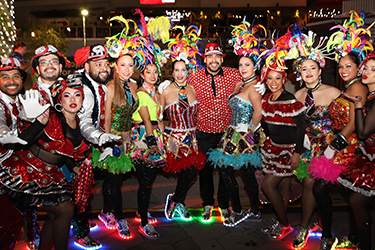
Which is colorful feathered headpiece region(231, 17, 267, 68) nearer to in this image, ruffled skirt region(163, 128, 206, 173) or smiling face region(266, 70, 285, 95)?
smiling face region(266, 70, 285, 95)

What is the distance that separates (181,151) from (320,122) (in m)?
1.81

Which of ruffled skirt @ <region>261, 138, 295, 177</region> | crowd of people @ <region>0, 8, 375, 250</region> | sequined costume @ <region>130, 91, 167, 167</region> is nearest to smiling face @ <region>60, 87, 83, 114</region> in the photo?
crowd of people @ <region>0, 8, 375, 250</region>

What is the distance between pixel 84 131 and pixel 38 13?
24.7m

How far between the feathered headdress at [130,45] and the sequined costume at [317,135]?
226cm

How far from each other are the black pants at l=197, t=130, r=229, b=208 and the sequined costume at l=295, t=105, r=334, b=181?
3.89 ft

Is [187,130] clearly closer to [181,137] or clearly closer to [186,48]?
[181,137]

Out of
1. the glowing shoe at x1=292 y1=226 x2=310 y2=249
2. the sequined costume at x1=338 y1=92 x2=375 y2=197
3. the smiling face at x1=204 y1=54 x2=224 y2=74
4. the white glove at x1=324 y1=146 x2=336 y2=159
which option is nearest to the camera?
the sequined costume at x1=338 y1=92 x2=375 y2=197

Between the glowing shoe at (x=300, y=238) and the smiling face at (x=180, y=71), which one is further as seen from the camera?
the smiling face at (x=180, y=71)

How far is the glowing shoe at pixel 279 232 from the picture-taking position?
3.82 meters

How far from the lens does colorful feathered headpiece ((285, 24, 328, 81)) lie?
12.1 feet

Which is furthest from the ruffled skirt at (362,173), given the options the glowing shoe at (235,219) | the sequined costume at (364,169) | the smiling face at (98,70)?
the smiling face at (98,70)

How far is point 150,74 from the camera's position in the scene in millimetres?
4105

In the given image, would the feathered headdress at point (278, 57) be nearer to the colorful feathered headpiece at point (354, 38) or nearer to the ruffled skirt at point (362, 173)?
the colorful feathered headpiece at point (354, 38)

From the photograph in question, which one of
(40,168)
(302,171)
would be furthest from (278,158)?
(40,168)
